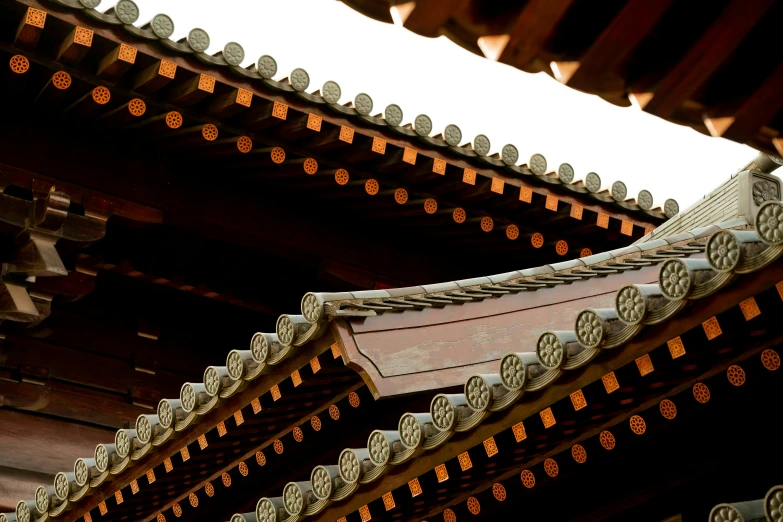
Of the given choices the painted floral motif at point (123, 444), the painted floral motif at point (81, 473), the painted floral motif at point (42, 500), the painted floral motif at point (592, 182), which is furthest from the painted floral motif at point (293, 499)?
the painted floral motif at point (592, 182)

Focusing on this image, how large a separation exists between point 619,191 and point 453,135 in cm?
177

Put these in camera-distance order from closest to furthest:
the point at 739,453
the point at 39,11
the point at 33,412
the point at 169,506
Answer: the point at 739,453 → the point at 39,11 → the point at 169,506 → the point at 33,412

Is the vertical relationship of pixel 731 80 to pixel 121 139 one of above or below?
below

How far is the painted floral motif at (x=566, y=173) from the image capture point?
8969mm

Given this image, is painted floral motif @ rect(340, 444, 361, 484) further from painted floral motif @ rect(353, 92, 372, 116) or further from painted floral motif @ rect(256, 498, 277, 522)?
painted floral motif @ rect(353, 92, 372, 116)

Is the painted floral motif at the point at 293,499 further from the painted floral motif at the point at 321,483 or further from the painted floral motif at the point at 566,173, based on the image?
the painted floral motif at the point at 566,173

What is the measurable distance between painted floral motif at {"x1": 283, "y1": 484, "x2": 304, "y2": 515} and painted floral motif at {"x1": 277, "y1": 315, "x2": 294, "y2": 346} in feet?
2.40

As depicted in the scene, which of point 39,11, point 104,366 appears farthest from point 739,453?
point 104,366

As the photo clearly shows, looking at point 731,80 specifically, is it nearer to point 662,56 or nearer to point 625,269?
point 662,56

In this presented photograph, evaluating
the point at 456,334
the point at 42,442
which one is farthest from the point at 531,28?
the point at 42,442

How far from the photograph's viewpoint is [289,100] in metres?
7.69

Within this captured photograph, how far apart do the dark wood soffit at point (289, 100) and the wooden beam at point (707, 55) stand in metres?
5.57

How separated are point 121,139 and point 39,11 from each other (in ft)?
4.83

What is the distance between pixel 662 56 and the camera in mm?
1945
